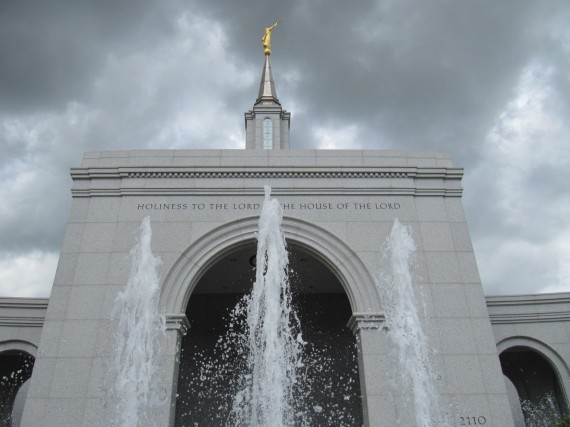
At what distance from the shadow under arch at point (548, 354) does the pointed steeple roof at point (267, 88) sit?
16.0m

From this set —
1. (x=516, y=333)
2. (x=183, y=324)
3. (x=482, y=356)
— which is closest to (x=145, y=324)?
(x=183, y=324)

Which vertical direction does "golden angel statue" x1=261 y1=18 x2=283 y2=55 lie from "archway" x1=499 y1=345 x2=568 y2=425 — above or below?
above

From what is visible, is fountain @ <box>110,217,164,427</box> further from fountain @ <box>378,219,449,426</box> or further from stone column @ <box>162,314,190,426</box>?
fountain @ <box>378,219,449,426</box>

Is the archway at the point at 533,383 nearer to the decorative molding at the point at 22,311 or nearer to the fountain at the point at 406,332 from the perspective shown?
the fountain at the point at 406,332

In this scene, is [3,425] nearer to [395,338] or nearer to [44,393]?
[44,393]

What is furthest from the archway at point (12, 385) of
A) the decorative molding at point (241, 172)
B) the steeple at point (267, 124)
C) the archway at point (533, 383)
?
the archway at point (533, 383)

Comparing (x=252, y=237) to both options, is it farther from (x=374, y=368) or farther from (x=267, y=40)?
(x=267, y=40)

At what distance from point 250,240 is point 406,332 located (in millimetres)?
4562

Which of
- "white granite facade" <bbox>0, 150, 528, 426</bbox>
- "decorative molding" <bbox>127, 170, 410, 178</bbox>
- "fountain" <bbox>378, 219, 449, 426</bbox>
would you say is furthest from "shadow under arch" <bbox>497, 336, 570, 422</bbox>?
"decorative molding" <bbox>127, 170, 410, 178</bbox>

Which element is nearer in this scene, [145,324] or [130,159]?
[145,324]

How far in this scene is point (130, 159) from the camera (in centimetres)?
1483

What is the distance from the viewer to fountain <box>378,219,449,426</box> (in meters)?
11.5

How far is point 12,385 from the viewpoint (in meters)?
17.4

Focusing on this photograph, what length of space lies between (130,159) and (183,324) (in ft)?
17.1
